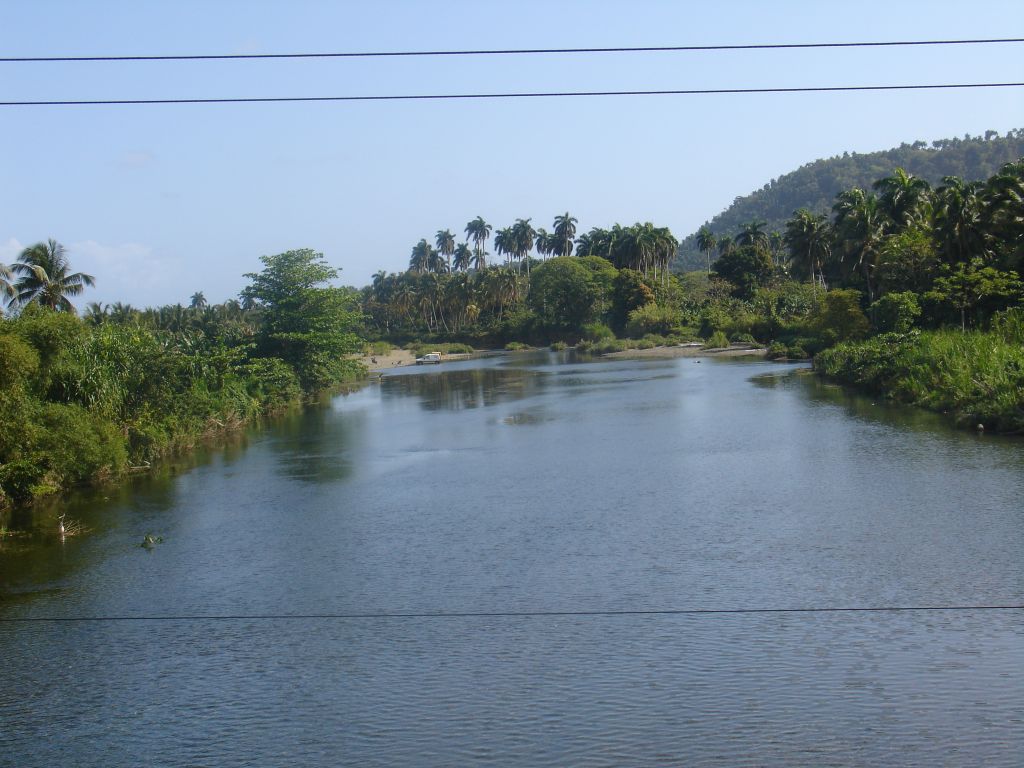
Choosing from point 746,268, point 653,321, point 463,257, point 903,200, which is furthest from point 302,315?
point 463,257

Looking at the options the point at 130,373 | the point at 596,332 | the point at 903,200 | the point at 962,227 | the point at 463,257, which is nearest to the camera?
the point at 130,373

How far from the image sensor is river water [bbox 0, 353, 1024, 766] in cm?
1247

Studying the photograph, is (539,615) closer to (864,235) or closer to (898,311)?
(898,311)

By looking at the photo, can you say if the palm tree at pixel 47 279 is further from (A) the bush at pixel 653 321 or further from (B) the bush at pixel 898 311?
(A) the bush at pixel 653 321

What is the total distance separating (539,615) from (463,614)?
1354 mm

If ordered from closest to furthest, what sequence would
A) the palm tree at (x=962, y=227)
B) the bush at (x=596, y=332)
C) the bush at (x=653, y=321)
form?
the palm tree at (x=962, y=227) < the bush at (x=653, y=321) < the bush at (x=596, y=332)

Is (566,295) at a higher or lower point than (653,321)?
higher

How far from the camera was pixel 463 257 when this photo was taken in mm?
159250

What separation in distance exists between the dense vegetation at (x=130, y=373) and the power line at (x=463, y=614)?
346 inches

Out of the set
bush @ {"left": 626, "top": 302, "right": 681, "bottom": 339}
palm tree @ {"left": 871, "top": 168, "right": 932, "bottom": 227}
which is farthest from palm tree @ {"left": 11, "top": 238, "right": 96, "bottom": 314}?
bush @ {"left": 626, "top": 302, "right": 681, "bottom": 339}

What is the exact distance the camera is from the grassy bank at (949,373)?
109 ft

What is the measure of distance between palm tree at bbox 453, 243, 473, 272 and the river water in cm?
12748

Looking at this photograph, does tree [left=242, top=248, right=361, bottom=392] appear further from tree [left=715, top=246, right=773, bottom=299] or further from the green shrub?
tree [left=715, top=246, right=773, bottom=299]

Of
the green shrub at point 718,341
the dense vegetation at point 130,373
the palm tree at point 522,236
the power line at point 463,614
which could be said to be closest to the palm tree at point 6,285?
the dense vegetation at point 130,373
